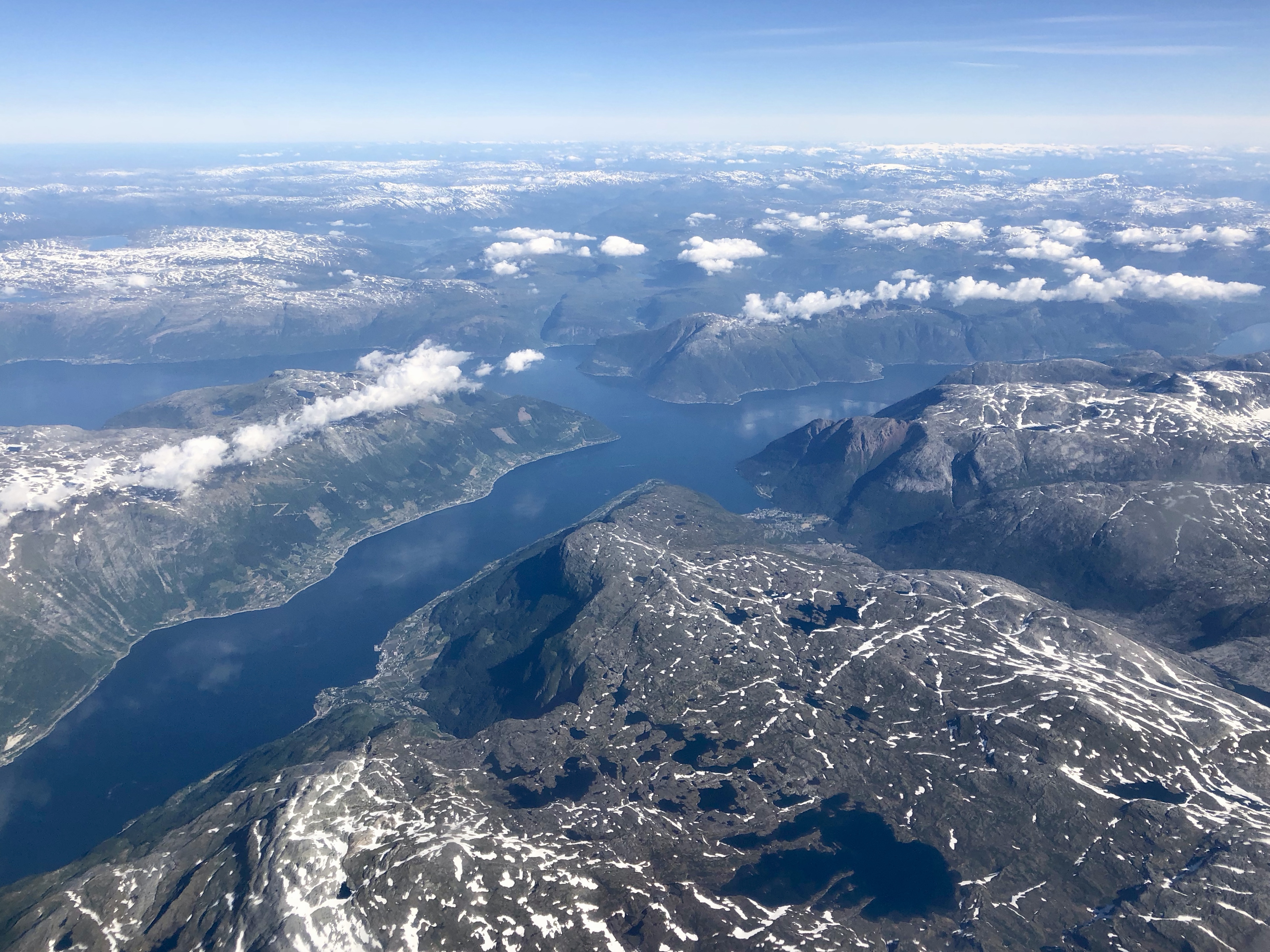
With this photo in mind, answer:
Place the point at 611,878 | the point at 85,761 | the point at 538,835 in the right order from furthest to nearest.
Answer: the point at 85,761 < the point at 538,835 < the point at 611,878

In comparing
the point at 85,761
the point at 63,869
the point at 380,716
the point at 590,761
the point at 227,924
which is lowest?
the point at 85,761

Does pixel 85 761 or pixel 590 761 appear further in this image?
pixel 85 761

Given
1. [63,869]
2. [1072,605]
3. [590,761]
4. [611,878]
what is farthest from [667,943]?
[1072,605]

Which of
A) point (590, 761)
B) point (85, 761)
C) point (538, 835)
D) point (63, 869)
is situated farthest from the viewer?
point (85, 761)

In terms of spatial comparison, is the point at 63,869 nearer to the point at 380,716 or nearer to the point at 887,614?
the point at 380,716

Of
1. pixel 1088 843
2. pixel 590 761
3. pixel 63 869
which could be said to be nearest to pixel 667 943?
pixel 590 761

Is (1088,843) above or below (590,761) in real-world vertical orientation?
above
